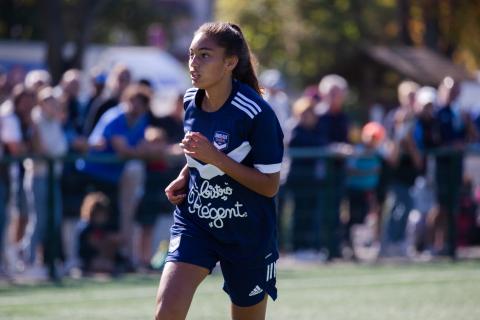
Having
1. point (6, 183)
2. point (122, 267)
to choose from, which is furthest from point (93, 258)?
point (6, 183)

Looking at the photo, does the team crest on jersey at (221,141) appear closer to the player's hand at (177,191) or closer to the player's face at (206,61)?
the player's face at (206,61)

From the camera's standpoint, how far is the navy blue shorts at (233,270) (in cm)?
624

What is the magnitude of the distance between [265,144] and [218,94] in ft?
1.24

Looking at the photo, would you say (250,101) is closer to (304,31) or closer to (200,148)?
(200,148)

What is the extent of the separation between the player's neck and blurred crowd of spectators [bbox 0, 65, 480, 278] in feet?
19.6

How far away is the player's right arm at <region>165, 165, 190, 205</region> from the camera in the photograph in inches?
254

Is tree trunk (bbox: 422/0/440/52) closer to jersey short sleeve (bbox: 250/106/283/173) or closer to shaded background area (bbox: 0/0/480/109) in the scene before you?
shaded background area (bbox: 0/0/480/109)

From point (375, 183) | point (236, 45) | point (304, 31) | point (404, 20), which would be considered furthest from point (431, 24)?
point (236, 45)

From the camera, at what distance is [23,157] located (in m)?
12.0

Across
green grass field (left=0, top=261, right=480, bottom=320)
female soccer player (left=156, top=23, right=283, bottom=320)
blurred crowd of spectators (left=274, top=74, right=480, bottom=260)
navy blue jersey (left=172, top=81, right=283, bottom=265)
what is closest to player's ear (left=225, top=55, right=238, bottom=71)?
female soccer player (left=156, top=23, right=283, bottom=320)

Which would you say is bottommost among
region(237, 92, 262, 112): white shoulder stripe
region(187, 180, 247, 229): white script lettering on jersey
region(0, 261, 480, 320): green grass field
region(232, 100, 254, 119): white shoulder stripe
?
region(0, 261, 480, 320): green grass field

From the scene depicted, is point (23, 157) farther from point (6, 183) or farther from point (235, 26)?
point (235, 26)

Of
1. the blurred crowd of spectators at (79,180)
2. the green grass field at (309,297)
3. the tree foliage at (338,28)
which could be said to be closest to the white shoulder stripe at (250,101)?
the green grass field at (309,297)

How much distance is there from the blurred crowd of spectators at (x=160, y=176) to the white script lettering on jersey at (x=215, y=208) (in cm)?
600
